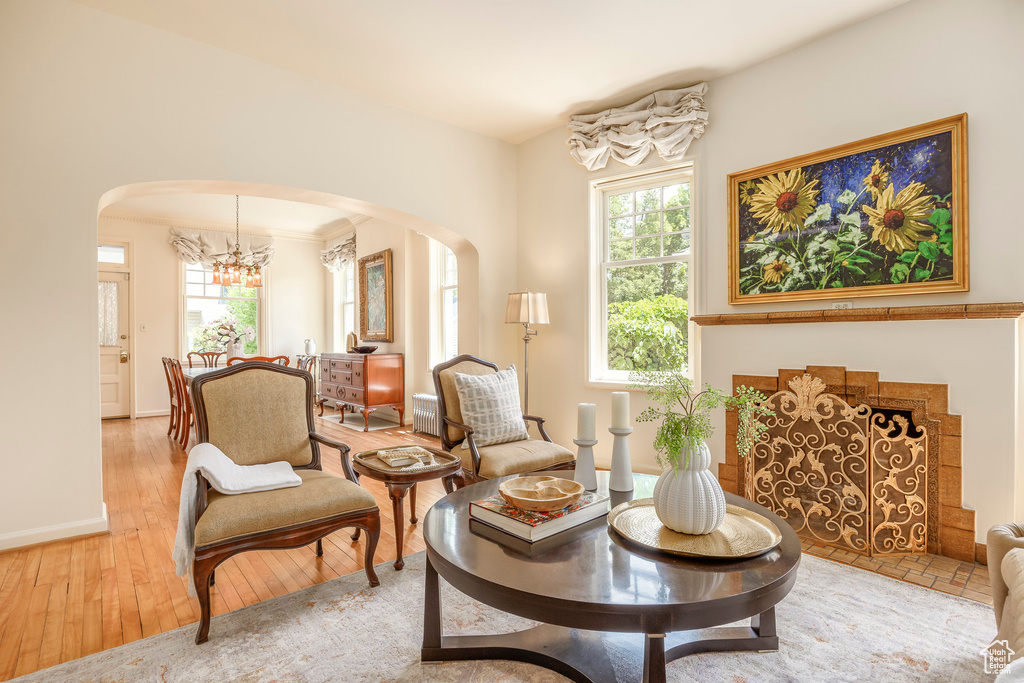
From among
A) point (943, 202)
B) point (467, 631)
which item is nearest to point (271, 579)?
point (467, 631)

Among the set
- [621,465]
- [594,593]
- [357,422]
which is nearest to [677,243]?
[621,465]

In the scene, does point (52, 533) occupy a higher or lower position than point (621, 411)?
lower

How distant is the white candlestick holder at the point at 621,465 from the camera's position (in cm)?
205

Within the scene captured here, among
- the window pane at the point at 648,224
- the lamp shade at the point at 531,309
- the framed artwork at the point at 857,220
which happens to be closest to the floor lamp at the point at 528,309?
the lamp shade at the point at 531,309

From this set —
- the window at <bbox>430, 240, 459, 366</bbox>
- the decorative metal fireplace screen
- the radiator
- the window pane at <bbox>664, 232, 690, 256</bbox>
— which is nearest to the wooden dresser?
the radiator

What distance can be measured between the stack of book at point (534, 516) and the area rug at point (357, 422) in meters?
4.56

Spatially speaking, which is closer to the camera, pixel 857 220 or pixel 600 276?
pixel 857 220

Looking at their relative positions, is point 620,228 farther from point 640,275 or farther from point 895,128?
point 895,128

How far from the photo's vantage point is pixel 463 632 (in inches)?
73.7

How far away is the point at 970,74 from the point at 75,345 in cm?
497

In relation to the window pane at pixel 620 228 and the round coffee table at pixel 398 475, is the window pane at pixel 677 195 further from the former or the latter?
the round coffee table at pixel 398 475

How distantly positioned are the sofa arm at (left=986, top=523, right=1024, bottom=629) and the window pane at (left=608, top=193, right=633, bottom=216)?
316 centimetres

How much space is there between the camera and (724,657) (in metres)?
1.72

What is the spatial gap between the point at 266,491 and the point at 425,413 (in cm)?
357
